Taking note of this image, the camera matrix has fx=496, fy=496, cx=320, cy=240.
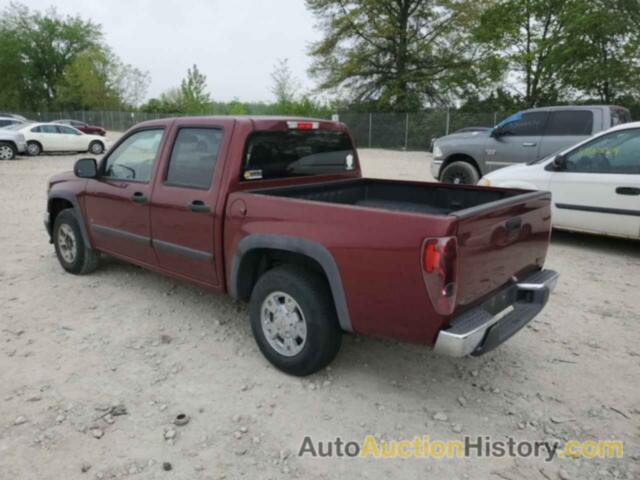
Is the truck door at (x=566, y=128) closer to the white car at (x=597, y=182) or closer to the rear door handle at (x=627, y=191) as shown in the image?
the white car at (x=597, y=182)

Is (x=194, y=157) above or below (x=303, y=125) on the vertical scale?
below

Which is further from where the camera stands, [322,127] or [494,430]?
[322,127]

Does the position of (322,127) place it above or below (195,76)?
below

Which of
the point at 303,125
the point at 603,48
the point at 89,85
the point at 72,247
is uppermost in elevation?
the point at 89,85

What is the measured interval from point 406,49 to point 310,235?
31986 mm

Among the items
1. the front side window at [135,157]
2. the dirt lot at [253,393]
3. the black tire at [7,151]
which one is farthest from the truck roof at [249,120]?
the black tire at [7,151]

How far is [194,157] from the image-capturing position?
3.90m

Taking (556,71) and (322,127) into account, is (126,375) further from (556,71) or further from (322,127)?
(556,71)

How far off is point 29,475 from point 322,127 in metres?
3.14

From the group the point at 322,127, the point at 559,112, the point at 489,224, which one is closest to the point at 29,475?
the point at 489,224

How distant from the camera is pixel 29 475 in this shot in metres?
2.47

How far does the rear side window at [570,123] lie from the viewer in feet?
30.7

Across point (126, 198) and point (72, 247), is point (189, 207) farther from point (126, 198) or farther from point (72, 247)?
point (72, 247)

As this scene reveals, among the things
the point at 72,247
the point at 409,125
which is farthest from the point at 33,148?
the point at 409,125
